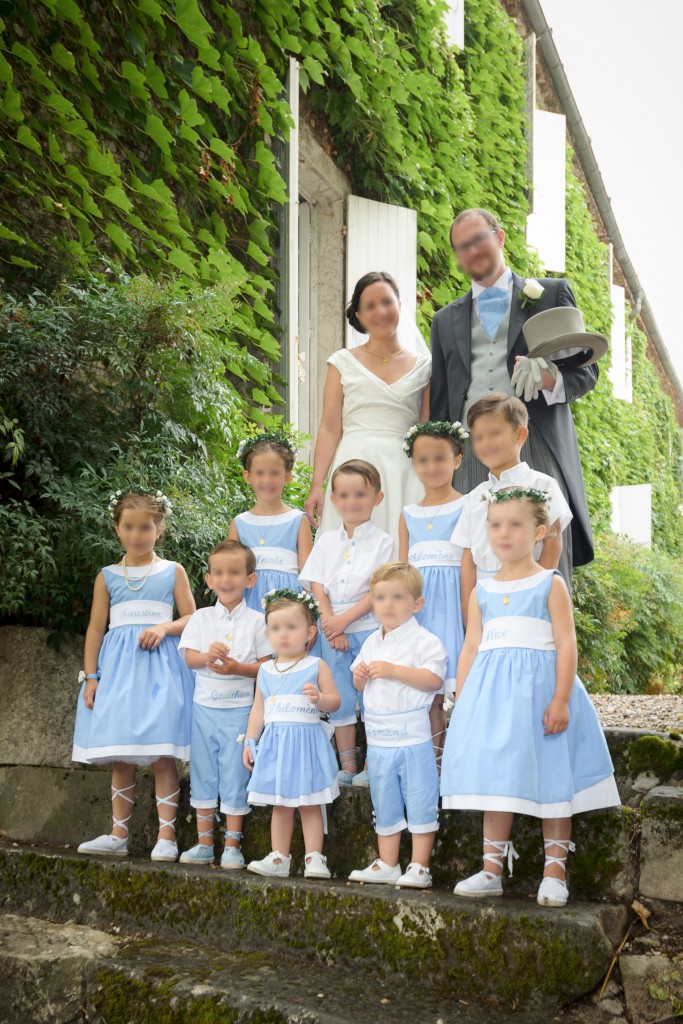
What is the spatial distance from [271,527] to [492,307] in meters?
1.11

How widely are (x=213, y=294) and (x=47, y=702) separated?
168cm

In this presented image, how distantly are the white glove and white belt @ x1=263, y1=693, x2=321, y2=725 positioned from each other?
1.20 m

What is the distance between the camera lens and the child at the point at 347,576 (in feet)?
10.3

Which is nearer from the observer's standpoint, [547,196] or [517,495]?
[517,495]

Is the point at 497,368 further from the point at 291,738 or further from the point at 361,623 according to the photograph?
the point at 291,738

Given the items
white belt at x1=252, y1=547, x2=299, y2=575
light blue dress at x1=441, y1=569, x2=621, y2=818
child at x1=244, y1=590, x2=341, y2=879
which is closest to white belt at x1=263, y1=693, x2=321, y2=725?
child at x1=244, y1=590, x2=341, y2=879

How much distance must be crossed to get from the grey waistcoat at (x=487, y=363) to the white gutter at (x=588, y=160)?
339 inches

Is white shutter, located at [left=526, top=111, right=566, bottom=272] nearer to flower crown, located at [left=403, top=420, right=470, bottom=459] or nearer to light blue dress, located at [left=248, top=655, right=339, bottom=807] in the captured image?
flower crown, located at [left=403, top=420, right=470, bottom=459]

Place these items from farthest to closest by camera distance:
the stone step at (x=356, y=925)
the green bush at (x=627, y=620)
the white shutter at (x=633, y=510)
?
the white shutter at (x=633, y=510)
the green bush at (x=627, y=620)
the stone step at (x=356, y=925)

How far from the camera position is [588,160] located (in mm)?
12648

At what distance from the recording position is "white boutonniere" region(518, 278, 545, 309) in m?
3.29

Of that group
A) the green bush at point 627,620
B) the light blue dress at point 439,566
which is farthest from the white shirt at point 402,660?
the green bush at point 627,620

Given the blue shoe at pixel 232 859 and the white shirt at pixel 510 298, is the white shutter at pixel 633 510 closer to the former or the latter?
the white shirt at pixel 510 298

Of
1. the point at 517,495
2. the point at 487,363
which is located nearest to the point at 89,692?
the point at 517,495
